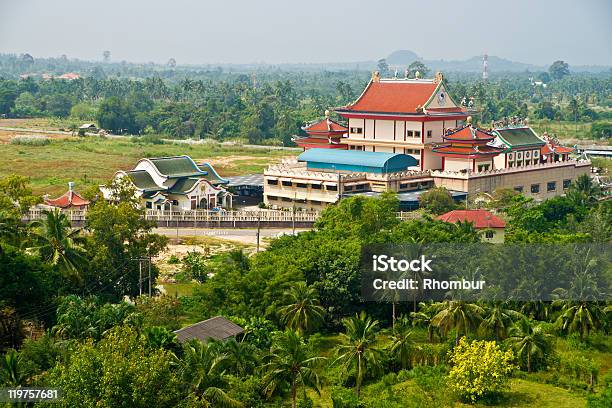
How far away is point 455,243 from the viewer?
40.8 metres

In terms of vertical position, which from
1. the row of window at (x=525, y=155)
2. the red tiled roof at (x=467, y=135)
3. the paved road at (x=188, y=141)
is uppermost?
the red tiled roof at (x=467, y=135)

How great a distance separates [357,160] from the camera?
2430 inches

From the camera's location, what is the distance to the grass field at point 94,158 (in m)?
75.3

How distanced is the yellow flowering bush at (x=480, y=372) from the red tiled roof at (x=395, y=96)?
3484cm

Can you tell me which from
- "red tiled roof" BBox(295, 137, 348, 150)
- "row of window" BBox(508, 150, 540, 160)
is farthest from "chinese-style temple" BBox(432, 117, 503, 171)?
"red tiled roof" BBox(295, 137, 348, 150)

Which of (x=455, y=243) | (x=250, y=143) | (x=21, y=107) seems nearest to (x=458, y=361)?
(x=455, y=243)

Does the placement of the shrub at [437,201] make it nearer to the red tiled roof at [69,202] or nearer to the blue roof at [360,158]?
the blue roof at [360,158]

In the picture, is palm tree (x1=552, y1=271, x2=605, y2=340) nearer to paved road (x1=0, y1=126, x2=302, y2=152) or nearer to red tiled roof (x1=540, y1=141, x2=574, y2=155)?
red tiled roof (x1=540, y1=141, x2=574, y2=155)

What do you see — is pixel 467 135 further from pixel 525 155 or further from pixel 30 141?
pixel 30 141

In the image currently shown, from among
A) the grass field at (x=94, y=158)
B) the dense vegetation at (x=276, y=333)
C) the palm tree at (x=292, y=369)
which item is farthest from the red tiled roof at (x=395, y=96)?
the palm tree at (x=292, y=369)

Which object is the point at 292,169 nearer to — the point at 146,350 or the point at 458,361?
the point at 458,361

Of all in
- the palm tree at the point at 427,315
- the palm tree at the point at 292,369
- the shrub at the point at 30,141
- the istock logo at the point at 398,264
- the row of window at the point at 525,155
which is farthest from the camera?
the shrub at the point at 30,141

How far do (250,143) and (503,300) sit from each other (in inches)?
3081

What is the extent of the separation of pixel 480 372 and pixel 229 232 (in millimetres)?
27271
